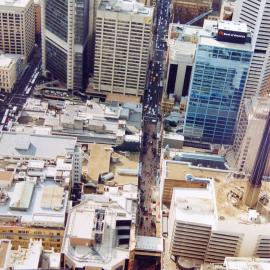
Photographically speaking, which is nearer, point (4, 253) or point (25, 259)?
point (25, 259)

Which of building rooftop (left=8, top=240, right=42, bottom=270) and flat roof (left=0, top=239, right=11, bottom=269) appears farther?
building rooftop (left=8, top=240, right=42, bottom=270)

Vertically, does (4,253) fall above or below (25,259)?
above

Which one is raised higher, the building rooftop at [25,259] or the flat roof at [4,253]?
the flat roof at [4,253]

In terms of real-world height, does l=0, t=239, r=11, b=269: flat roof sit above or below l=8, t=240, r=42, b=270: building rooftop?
above

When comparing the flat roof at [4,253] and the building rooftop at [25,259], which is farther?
the building rooftop at [25,259]
